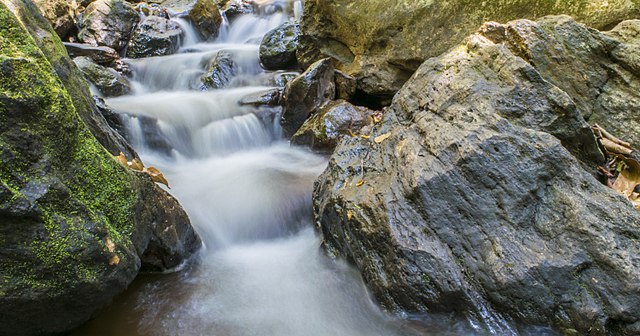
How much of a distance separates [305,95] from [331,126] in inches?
35.9

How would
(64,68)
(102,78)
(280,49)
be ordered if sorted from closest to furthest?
(64,68), (102,78), (280,49)

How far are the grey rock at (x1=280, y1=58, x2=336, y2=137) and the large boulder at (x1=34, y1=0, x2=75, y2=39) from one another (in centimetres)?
790

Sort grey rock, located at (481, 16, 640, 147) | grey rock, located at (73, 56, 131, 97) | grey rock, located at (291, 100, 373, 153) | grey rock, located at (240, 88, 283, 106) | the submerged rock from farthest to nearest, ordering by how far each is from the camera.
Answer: the submerged rock, grey rock, located at (73, 56, 131, 97), grey rock, located at (240, 88, 283, 106), grey rock, located at (291, 100, 373, 153), grey rock, located at (481, 16, 640, 147)

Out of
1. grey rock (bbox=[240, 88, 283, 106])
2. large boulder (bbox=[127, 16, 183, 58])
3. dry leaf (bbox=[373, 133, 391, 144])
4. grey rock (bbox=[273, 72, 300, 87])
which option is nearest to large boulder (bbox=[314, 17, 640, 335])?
dry leaf (bbox=[373, 133, 391, 144])

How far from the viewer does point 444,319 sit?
260 centimetres

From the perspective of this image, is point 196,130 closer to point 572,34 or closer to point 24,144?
point 24,144

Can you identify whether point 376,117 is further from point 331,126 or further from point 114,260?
point 114,260

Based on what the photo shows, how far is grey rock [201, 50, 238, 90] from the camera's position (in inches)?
340

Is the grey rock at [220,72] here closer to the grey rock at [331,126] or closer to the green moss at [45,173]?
the grey rock at [331,126]

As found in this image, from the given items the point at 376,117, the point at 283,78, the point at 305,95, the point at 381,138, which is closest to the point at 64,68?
the point at 381,138

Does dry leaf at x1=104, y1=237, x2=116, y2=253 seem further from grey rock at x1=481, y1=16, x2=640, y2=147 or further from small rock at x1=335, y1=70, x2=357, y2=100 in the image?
small rock at x1=335, y1=70, x2=357, y2=100

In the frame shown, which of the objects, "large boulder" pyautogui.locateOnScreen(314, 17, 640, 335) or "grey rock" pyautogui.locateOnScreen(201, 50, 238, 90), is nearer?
"large boulder" pyautogui.locateOnScreen(314, 17, 640, 335)

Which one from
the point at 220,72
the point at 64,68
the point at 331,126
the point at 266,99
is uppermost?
the point at 64,68

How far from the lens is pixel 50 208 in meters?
1.93
